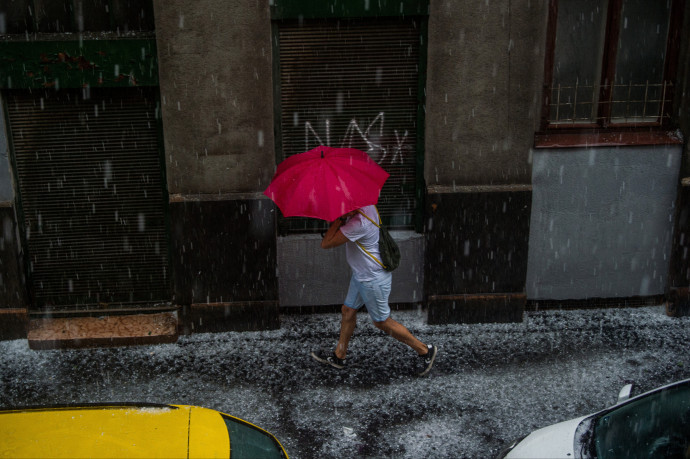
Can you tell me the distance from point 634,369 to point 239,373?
375 cm

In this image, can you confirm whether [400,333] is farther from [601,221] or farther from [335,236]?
[601,221]

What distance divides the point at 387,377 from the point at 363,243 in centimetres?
140

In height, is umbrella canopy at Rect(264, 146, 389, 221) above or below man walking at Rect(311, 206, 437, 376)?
above

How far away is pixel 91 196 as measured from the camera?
679 centimetres

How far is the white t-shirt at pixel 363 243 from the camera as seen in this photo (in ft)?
17.6

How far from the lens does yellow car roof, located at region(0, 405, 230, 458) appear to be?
3.38m

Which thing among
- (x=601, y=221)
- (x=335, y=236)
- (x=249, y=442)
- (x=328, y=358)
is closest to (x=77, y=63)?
(x=335, y=236)

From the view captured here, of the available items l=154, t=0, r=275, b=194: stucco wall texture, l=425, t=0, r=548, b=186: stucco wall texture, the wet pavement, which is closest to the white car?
the wet pavement

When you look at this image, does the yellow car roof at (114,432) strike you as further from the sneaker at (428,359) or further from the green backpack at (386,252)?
the sneaker at (428,359)

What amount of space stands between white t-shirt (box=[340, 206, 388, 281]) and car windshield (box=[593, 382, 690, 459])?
2245 millimetres

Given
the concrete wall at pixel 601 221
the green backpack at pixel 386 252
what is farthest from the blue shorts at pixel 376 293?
the concrete wall at pixel 601 221

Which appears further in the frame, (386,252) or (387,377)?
(387,377)

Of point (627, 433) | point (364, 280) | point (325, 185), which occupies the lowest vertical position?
point (627, 433)

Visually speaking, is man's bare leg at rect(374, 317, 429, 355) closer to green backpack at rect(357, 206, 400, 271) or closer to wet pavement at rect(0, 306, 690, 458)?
wet pavement at rect(0, 306, 690, 458)
